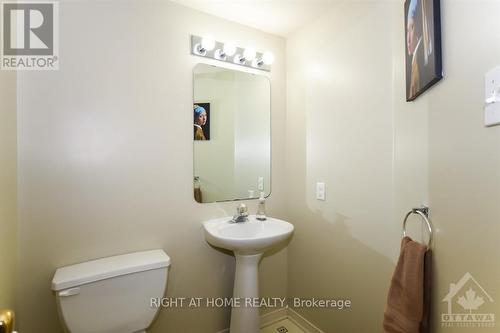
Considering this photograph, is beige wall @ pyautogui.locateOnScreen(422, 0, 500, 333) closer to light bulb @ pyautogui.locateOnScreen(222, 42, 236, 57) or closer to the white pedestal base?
the white pedestal base

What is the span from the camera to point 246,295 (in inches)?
61.6

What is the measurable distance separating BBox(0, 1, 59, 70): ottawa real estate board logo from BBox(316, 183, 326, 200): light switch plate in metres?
1.71

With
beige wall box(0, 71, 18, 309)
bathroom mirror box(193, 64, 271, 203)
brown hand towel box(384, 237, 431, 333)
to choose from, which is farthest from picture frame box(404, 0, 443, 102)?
beige wall box(0, 71, 18, 309)

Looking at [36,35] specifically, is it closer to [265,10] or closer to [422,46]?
[265,10]

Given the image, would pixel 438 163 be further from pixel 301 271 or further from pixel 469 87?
pixel 301 271

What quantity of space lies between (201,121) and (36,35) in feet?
3.17

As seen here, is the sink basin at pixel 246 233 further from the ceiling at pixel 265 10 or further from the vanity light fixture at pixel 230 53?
the ceiling at pixel 265 10

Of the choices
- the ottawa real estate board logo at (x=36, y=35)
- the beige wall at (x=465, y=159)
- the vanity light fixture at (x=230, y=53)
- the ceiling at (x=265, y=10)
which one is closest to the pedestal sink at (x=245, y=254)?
the beige wall at (x=465, y=159)

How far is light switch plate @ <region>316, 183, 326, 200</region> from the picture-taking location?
5.55 feet

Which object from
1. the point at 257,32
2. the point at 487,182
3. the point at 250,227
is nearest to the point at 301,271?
the point at 250,227

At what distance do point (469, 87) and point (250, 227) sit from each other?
1.37 m

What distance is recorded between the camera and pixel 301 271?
6.26ft

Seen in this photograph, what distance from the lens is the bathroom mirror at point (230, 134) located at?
169cm

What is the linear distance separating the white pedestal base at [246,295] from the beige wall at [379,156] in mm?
496
